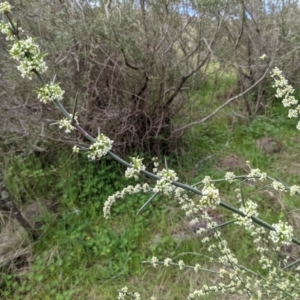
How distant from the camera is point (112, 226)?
3533 mm

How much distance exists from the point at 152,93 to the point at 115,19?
0.85 m

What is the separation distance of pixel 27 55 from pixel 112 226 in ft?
8.14

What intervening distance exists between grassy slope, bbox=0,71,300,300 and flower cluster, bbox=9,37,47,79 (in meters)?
1.82

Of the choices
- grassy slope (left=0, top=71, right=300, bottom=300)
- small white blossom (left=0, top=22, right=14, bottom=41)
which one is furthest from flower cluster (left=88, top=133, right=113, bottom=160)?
grassy slope (left=0, top=71, right=300, bottom=300)

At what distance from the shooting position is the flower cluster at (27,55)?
123cm

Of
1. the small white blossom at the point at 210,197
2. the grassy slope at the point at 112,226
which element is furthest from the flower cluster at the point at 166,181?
the grassy slope at the point at 112,226

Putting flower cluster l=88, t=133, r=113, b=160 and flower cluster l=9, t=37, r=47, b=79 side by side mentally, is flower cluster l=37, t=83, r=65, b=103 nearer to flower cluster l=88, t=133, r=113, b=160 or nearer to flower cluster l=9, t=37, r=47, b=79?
flower cluster l=9, t=37, r=47, b=79

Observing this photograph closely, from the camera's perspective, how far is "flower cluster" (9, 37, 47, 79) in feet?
4.03

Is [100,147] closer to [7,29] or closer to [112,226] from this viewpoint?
[7,29]

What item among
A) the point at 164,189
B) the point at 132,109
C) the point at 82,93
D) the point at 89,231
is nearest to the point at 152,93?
the point at 132,109

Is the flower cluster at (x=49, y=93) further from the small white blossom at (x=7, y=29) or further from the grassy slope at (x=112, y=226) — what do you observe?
the grassy slope at (x=112, y=226)

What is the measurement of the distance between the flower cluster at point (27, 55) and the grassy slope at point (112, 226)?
1823 mm

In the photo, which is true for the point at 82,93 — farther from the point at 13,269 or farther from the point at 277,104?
the point at 277,104

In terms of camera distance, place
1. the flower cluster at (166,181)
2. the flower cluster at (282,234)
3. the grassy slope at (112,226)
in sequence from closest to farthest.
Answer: the flower cluster at (282,234) → the flower cluster at (166,181) → the grassy slope at (112,226)
